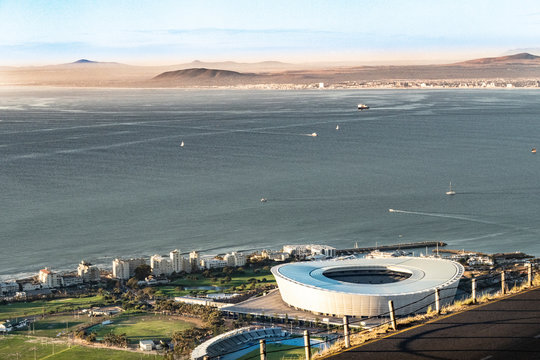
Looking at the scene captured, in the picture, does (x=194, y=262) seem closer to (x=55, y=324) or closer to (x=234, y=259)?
(x=234, y=259)

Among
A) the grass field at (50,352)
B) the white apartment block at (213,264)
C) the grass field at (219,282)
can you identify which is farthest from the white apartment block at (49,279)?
the grass field at (50,352)

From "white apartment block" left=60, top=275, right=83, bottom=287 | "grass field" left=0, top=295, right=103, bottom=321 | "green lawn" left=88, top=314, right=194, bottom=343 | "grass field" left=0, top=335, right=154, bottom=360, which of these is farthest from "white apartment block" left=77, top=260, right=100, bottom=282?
"grass field" left=0, top=335, right=154, bottom=360

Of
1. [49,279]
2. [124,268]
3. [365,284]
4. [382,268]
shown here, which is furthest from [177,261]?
[365,284]

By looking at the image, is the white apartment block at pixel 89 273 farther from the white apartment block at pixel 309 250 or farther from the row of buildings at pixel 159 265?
the white apartment block at pixel 309 250

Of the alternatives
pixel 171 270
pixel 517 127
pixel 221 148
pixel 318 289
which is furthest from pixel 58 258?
pixel 517 127

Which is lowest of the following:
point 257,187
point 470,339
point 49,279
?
point 49,279
